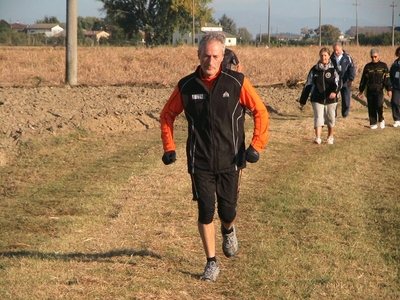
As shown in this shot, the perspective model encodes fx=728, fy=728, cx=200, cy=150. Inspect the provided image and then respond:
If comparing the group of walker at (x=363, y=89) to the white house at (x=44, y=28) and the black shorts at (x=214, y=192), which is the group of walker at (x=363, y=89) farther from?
the white house at (x=44, y=28)

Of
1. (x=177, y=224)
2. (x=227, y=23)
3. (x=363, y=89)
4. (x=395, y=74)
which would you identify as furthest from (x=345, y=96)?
(x=227, y=23)

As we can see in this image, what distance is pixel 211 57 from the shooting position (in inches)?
232

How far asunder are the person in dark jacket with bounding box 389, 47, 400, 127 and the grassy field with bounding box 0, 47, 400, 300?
2984 millimetres

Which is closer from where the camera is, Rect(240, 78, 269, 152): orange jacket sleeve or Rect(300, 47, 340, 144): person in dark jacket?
Rect(240, 78, 269, 152): orange jacket sleeve

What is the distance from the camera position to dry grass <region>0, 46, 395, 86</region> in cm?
2547

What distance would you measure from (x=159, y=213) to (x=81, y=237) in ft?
4.12

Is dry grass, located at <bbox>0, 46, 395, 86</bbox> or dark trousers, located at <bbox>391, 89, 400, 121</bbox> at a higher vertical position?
dry grass, located at <bbox>0, 46, 395, 86</bbox>

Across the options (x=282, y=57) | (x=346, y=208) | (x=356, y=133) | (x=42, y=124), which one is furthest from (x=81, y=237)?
(x=282, y=57)

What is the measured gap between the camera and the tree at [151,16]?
7625 cm

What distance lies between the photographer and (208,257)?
6.32 meters

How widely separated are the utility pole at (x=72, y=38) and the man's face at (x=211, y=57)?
14435mm

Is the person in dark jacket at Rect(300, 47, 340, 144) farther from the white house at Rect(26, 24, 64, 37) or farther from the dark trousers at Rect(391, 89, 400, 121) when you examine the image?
the white house at Rect(26, 24, 64, 37)

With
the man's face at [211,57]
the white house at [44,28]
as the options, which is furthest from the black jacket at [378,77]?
the white house at [44,28]

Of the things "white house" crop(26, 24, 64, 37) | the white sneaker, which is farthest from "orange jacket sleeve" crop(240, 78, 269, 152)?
"white house" crop(26, 24, 64, 37)
